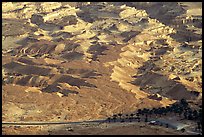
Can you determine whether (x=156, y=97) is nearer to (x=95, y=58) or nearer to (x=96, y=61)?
(x=96, y=61)

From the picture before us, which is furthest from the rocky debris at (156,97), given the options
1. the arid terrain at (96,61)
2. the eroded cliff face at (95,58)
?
the arid terrain at (96,61)

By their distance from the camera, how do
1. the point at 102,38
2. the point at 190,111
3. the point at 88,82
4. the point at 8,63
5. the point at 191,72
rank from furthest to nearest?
1. the point at 102,38
2. the point at 8,63
3. the point at 191,72
4. the point at 88,82
5. the point at 190,111

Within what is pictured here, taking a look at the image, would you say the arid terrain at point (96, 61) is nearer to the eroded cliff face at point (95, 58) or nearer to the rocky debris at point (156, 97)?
the eroded cliff face at point (95, 58)

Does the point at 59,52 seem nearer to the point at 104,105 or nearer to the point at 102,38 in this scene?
the point at 102,38

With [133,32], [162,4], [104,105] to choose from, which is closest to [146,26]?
[133,32]

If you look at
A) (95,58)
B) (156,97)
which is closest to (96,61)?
(95,58)

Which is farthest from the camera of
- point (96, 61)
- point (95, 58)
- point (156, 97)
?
point (95, 58)
